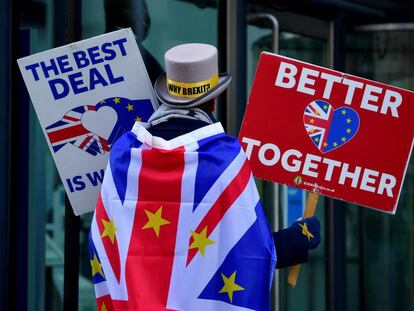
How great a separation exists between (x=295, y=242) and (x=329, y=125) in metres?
0.51

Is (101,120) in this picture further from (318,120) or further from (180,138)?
(318,120)

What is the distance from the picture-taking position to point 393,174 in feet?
11.7

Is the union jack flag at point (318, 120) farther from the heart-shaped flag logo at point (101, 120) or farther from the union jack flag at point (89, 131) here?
the heart-shaped flag logo at point (101, 120)

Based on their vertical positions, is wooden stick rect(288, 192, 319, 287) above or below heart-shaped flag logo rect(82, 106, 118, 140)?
below

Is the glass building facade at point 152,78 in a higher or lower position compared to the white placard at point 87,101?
lower

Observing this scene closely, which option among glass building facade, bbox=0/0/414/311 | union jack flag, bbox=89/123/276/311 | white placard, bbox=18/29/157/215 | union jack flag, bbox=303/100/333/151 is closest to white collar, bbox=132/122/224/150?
union jack flag, bbox=89/123/276/311

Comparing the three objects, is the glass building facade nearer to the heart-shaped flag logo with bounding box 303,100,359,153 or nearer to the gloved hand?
the heart-shaped flag logo with bounding box 303,100,359,153

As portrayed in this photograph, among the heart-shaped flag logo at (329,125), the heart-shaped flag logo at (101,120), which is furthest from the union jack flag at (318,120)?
the heart-shaped flag logo at (101,120)

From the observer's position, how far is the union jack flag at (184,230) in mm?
3070

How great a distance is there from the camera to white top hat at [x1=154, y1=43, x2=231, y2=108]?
3.21 m

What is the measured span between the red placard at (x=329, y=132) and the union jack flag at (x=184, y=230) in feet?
1.46

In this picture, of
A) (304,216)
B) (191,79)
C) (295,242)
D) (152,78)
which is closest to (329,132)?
(304,216)

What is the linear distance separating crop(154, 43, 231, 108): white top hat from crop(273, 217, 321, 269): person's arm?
0.51m

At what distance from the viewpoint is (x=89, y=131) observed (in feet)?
11.8
